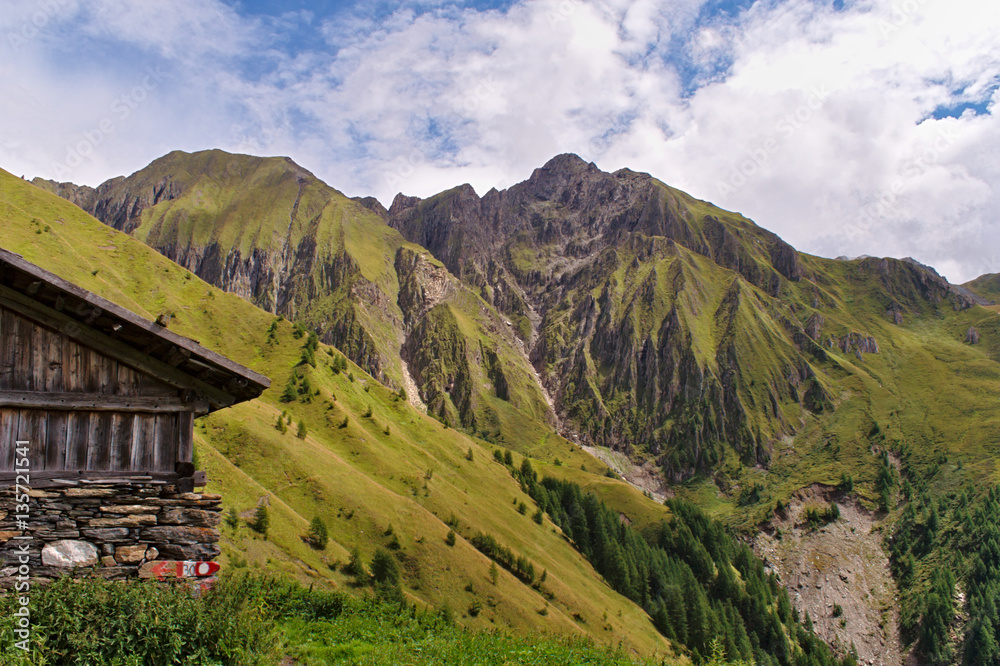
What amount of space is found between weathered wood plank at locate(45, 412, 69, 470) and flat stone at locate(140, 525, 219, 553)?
2121 millimetres

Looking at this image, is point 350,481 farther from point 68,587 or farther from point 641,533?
point 641,533

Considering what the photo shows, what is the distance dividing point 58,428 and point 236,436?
5806cm

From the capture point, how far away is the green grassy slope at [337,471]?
5997cm

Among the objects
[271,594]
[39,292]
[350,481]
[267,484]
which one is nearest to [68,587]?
[39,292]

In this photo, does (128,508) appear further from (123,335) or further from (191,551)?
(123,335)

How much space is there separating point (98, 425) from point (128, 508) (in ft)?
6.02

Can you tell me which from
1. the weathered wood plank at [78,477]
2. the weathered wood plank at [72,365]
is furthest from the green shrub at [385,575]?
the weathered wood plank at [72,365]

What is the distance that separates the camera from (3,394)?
32.9ft

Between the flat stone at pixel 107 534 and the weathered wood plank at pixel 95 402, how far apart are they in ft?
7.53

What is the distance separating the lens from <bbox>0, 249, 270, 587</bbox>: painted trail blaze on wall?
393 inches

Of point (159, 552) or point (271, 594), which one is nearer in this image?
point (159, 552)

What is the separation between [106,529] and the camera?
1022cm

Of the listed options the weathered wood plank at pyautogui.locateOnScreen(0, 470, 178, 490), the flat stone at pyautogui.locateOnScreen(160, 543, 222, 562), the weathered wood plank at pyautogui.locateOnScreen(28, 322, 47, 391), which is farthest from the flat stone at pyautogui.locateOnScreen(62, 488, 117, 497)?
the weathered wood plank at pyautogui.locateOnScreen(28, 322, 47, 391)

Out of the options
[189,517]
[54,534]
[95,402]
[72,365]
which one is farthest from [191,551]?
[72,365]
